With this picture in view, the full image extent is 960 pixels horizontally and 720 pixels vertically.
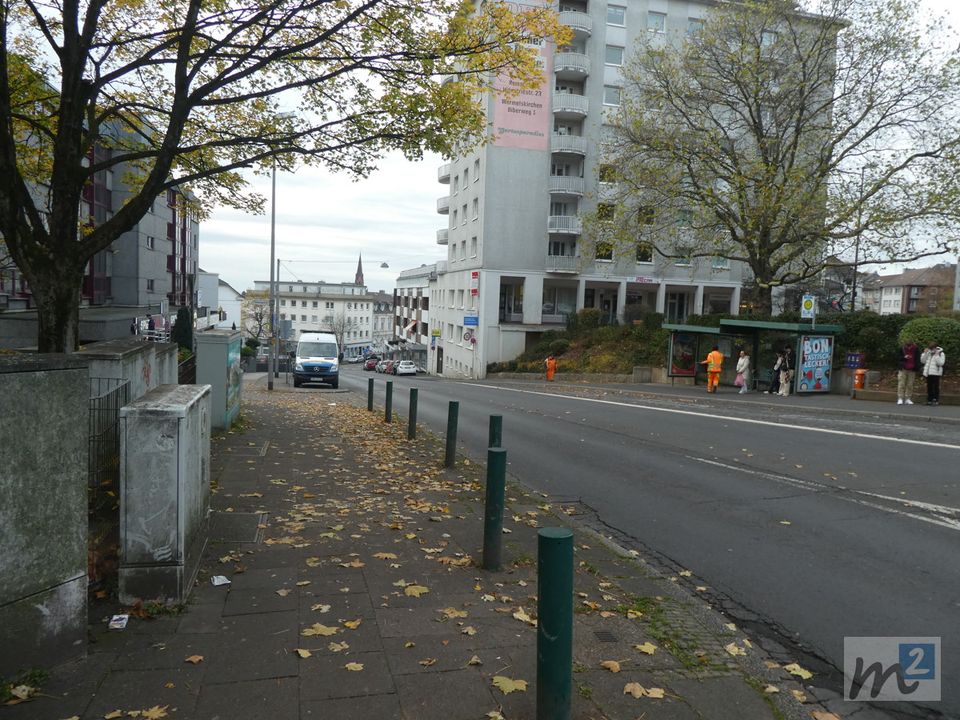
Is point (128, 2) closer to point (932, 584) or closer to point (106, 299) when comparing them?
point (932, 584)

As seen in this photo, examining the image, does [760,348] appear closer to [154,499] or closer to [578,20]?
[154,499]

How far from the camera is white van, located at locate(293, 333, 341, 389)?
30703 mm

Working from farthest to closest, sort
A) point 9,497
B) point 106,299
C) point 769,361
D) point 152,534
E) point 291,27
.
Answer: point 106,299 → point 769,361 → point 291,27 → point 152,534 → point 9,497

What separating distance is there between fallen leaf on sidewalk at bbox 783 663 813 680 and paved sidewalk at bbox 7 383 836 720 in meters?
0.10

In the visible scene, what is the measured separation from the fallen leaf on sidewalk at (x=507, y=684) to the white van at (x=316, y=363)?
27.5 m

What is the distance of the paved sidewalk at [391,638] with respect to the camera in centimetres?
340

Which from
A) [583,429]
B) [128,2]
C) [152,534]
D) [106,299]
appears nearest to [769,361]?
[583,429]

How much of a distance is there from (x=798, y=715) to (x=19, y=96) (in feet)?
41.8

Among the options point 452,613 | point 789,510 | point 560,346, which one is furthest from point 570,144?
point 452,613

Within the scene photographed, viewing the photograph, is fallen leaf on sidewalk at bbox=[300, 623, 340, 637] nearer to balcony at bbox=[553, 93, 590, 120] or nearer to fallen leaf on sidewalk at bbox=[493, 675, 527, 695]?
fallen leaf on sidewalk at bbox=[493, 675, 527, 695]

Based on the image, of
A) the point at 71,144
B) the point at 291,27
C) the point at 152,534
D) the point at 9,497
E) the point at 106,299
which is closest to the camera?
the point at 9,497

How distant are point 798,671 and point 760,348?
2121cm

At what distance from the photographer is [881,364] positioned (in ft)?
72.1

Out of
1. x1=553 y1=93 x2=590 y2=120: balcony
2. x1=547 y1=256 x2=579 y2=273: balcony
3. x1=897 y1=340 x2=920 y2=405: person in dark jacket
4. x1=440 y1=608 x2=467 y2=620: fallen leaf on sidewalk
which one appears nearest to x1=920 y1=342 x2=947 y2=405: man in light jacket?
x1=897 y1=340 x2=920 y2=405: person in dark jacket
